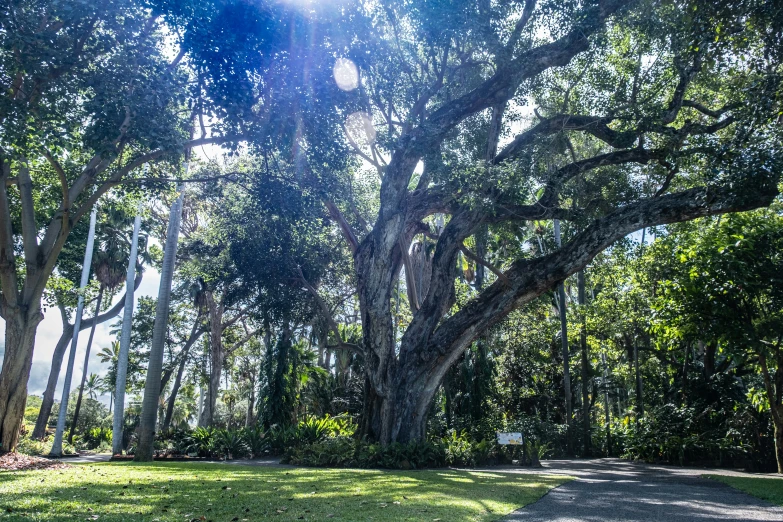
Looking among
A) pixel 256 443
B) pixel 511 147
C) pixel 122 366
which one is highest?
pixel 511 147

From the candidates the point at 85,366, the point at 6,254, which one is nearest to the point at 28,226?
the point at 6,254

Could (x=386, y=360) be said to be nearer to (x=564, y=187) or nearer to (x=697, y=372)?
(x=564, y=187)

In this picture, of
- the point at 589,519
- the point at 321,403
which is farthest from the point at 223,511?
the point at 321,403

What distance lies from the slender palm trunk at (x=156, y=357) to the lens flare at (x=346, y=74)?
687 cm

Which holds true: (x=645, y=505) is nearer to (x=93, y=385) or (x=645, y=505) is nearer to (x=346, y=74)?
(x=346, y=74)

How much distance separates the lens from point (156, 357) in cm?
1862

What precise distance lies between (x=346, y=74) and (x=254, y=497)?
9.36 metres

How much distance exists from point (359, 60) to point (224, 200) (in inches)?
287

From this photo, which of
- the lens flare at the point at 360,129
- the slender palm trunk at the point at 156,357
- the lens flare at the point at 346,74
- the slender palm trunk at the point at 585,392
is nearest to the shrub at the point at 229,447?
the slender palm trunk at the point at 156,357

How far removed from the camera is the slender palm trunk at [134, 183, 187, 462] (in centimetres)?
1766

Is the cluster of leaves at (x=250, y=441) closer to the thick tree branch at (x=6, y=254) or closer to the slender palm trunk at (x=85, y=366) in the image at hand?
the thick tree branch at (x=6, y=254)

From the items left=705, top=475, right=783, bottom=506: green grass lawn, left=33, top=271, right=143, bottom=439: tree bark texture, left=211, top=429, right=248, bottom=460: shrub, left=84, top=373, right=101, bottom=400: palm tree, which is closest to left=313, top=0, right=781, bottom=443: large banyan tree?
left=705, top=475, right=783, bottom=506: green grass lawn

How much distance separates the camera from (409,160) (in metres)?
15.8

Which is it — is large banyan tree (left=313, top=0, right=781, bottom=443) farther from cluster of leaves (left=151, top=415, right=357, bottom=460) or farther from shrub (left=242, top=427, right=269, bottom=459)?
shrub (left=242, top=427, right=269, bottom=459)
